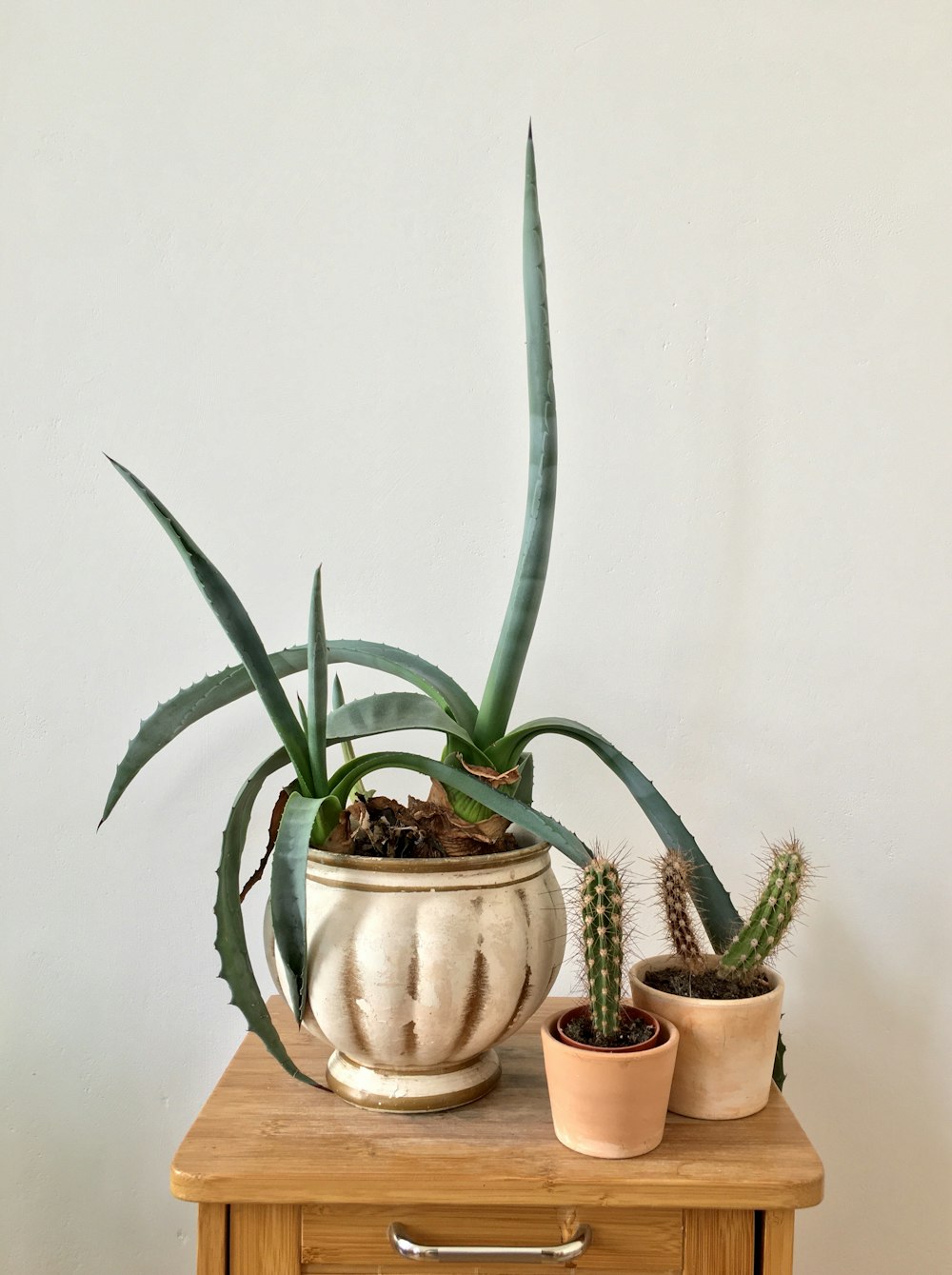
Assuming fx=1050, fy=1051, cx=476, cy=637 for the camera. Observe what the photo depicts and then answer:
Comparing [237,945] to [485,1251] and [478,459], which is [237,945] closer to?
[485,1251]

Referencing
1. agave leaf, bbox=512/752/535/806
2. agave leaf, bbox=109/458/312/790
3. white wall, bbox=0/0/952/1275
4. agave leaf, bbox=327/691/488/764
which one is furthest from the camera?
white wall, bbox=0/0/952/1275

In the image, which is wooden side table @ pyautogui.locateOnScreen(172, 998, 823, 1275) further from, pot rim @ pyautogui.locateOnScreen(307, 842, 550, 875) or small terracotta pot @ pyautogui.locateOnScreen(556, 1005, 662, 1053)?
pot rim @ pyautogui.locateOnScreen(307, 842, 550, 875)

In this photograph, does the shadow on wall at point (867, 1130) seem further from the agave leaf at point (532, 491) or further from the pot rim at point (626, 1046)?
the agave leaf at point (532, 491)

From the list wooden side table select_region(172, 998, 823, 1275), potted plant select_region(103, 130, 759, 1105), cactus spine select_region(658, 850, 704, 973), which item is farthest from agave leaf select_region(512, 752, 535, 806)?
wooden side table select_region(172, 998, 823, 1275)

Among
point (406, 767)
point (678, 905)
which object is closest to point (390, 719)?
point (406, 767)

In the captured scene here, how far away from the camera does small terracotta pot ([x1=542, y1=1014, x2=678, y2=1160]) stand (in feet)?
2.50

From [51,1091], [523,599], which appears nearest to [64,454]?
[523,599]

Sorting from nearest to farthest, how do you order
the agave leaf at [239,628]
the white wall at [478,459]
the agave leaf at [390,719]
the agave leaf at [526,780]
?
the agave leaf at [239,628] → the agave leaf at [390,719] → the agave leaf at [526,780] → the white wall at [478,459]

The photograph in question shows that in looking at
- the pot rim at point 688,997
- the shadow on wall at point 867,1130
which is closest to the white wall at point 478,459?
the shadow on wall at point 867,1130

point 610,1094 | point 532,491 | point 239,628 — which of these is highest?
point 532,491

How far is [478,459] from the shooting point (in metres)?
1.19

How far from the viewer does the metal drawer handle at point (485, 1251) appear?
77 cm

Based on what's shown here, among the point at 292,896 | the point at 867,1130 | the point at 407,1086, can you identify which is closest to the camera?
the point at 292,896

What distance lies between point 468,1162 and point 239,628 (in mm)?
429
